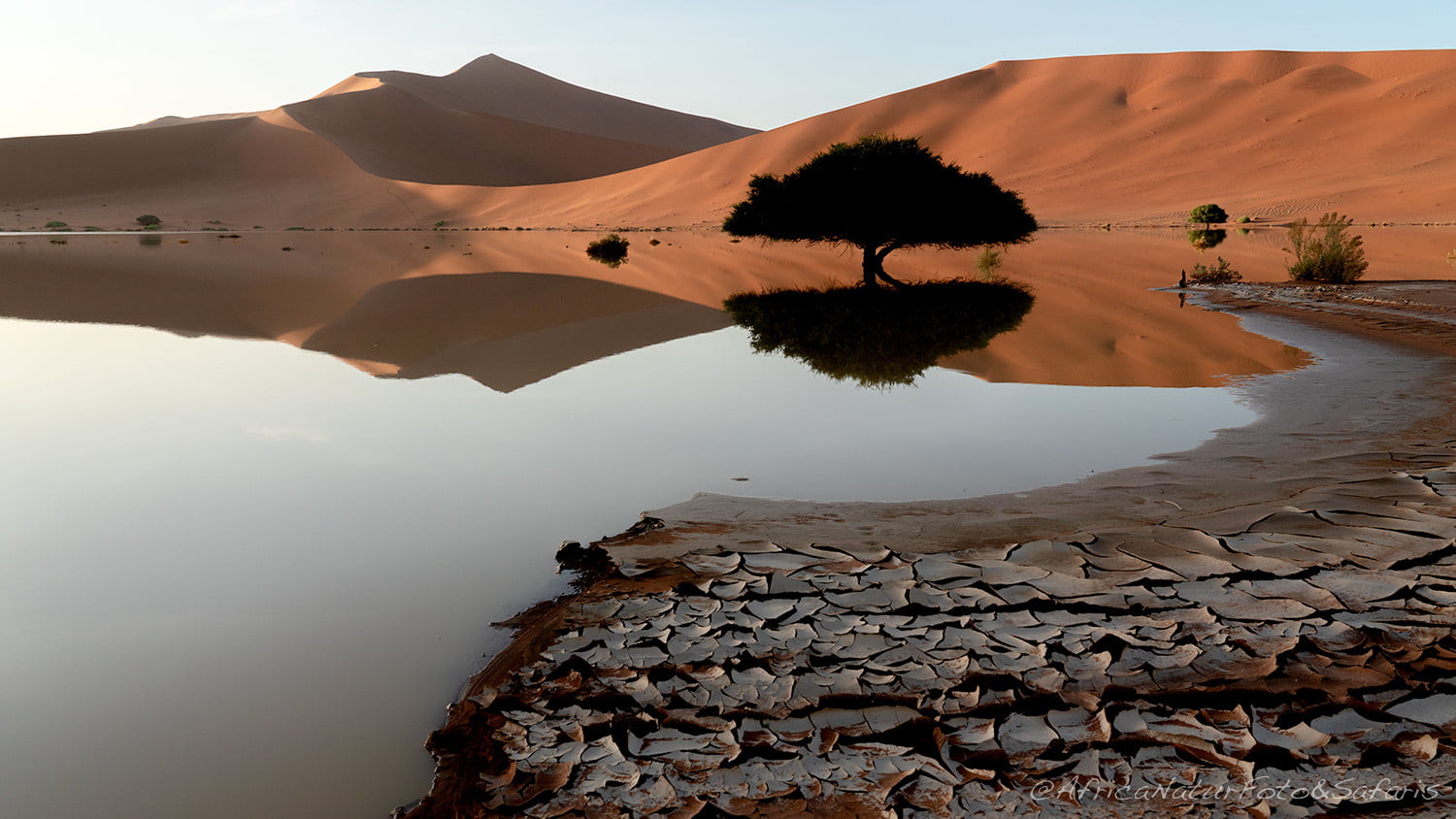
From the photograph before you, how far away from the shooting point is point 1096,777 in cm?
295

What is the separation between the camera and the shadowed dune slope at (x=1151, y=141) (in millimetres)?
68875

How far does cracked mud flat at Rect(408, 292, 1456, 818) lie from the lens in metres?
2.92

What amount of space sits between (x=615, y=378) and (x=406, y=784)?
7.81 meters

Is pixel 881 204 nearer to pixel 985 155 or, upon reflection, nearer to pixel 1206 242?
pixel 1206 242

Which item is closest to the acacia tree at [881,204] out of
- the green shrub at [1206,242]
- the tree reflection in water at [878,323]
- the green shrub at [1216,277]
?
the tree reflection in water at [878,323]

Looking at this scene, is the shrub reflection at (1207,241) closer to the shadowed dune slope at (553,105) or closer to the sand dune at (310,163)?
the sand dune at (310,163)

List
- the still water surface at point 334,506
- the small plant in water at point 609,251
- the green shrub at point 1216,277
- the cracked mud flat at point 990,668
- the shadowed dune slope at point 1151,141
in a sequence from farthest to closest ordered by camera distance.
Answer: the shadowed dune slope at point 1151,141 < the small plant in water at point 609,251 < the green shrub at point 1216,277 < the still water surface at point 334,506 < the cracked mud flat at point 990,668

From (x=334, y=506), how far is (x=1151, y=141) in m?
89.3

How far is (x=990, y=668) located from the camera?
3.59 meters

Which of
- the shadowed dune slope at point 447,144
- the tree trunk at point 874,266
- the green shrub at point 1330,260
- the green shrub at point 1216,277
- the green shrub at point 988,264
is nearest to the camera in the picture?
the green shrub at point 1330,260

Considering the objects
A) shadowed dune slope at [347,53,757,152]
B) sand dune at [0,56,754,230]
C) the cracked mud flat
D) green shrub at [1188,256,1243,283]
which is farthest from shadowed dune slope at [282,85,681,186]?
the cracked mud flat

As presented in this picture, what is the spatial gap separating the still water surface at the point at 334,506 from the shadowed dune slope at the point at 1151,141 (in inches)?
2459

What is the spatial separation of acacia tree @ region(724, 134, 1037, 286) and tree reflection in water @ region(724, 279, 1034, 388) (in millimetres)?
2904

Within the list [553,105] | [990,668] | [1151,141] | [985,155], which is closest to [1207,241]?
[1151,141]
